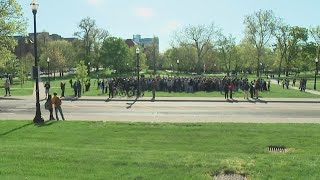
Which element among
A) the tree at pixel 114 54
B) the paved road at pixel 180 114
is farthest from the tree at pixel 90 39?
the paved road at pixel 180 114

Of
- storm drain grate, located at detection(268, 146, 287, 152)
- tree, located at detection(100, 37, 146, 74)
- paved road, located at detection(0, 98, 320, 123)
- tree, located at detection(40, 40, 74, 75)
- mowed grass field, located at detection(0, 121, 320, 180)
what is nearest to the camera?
mowed grass field, located at detection(0, 121, 320, 180)

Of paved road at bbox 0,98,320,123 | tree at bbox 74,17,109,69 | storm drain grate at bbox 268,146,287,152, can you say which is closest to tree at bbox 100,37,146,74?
tree at bbox 74,17,109,69

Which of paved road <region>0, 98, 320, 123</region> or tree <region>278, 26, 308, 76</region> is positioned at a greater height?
tree <region>278, 26, 308, 76</region>

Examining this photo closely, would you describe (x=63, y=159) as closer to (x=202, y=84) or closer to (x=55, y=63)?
(x=202, y=84)

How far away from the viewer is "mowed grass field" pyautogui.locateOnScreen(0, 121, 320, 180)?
10.6 m

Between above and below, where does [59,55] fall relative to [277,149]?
above

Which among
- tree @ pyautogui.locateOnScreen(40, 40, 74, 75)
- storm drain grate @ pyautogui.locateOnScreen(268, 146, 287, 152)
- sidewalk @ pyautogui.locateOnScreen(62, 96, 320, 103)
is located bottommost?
storm drain grate @ pyautogui.locateOnScreen(268, 146, 287, 152)

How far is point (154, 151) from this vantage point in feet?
42.6

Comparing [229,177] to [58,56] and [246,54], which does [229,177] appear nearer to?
[58,56]

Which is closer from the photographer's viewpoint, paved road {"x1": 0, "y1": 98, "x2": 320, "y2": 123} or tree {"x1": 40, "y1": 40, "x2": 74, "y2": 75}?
paved road {"x1": 0, "y1": 98, "x2": 320, "y2": 123}

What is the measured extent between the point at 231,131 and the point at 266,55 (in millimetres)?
101894

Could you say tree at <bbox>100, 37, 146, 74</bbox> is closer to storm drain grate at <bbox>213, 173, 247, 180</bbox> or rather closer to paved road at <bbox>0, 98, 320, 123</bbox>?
paved road at <bbox>0, 98, 320, 123</bbox>

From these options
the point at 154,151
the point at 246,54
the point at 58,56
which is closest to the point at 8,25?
the point at 154,151

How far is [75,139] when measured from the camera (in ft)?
53.3
